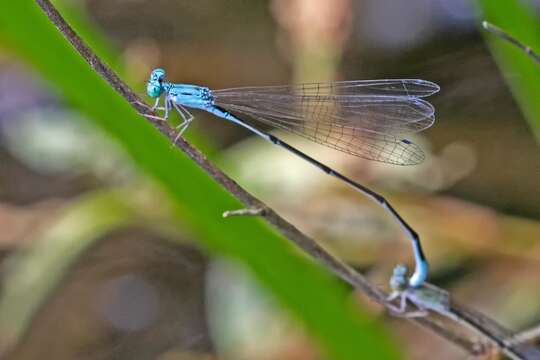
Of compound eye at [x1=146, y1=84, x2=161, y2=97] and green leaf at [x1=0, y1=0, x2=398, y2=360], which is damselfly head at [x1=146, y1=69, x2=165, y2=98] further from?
green leaf at [x1=0, y1=0, x2=398, y2=360]

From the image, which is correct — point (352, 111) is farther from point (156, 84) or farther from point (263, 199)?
point (263, 199)

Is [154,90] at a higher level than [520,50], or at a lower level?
lower

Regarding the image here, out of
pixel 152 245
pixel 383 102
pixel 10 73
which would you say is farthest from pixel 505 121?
pixel 10 73

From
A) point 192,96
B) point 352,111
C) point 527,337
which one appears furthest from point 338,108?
point 527,337

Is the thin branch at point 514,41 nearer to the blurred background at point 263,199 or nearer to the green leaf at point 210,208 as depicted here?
the green leaf at point 210,208

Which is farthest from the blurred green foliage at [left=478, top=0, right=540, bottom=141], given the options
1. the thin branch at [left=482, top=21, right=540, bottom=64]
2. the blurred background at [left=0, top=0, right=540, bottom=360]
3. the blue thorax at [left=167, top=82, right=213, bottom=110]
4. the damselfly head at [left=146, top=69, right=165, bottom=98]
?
the damselfly head at [left=146, top=69, right=165, bottom=98]

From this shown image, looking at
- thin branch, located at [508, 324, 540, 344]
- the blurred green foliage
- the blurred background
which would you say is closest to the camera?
thin branch, located at [508, 324, 540, 344]
